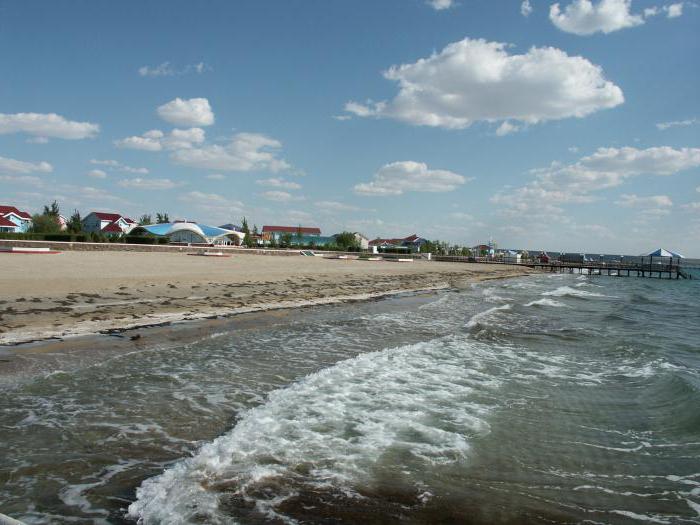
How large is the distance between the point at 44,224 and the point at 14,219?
62.1ft

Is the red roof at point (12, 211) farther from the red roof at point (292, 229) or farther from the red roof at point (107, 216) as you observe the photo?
the red roof at point (292, 229)

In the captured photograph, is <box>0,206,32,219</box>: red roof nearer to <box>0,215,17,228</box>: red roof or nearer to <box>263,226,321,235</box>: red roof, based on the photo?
<box>0,215,17,228</box>: red roof

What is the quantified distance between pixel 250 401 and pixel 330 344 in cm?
448

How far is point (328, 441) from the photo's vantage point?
214 inches


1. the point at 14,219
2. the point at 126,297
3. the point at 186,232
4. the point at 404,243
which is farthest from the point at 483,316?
the point at 404,243

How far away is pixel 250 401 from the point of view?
6.63 meters

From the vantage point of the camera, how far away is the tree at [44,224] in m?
61.6

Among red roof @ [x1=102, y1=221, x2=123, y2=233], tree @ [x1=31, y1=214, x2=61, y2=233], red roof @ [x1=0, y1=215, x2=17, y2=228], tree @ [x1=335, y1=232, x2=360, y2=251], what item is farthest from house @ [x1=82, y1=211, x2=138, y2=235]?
tree @ [x1=335, y1=232, x2=360, y2=251]

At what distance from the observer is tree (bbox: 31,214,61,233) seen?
61.6 meters

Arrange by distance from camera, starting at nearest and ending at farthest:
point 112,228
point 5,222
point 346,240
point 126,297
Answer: point 126,297 → point 5,222 → point 112,228 → point 346,240

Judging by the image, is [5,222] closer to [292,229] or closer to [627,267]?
[292,229]

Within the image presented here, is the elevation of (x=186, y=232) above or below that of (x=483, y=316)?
above

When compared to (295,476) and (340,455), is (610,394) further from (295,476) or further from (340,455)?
(295,476)

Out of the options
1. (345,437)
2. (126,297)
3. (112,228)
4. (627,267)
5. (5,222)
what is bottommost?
(345,437)
